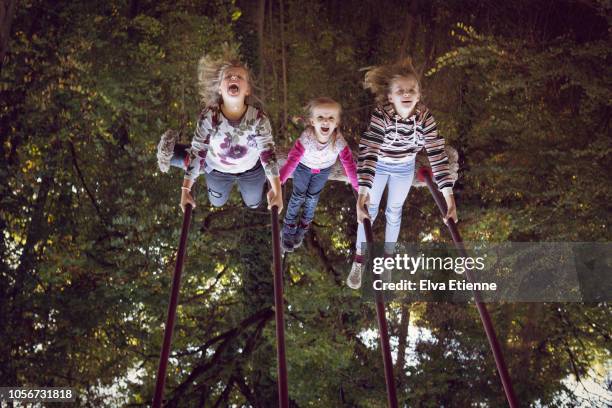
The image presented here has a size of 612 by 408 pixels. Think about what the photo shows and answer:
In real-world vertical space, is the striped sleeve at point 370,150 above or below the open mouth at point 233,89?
below

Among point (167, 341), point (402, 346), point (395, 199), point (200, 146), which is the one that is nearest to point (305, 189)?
point (395, 199)

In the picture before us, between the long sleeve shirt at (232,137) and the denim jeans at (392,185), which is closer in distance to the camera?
the long sleeve shirt at (232,137)

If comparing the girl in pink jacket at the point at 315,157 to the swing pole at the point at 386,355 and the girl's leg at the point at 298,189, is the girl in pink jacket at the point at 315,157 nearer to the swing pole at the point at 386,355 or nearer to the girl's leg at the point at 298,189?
the girl's leg at the point at 298,189

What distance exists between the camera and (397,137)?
354cm

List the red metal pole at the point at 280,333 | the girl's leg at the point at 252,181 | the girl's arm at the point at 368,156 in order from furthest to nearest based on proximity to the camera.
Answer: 1. the girl's leg at the point at 252,181
2. the girl's arm at the point at 368,156
3. the red metal pole at the point at 280,333

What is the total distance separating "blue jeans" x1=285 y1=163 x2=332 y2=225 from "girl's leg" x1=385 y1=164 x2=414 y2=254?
0.39m

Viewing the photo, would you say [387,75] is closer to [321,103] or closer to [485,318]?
[321,103]

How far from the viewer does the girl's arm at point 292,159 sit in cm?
369

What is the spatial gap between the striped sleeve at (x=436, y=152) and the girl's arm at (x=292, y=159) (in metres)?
0.69

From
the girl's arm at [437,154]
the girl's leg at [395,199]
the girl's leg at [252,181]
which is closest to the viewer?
the girl's arm at [437,154]

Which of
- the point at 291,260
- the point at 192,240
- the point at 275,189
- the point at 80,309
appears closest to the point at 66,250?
the point at 80,309

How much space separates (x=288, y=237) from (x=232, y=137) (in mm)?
1053

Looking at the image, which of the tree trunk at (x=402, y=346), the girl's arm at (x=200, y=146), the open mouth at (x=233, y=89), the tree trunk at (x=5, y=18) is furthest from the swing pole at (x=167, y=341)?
the tree trunk at (x=402, y=346)

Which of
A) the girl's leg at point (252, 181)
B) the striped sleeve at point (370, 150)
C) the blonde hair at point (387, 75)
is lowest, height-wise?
the striped sleeve at point (370, 150)
